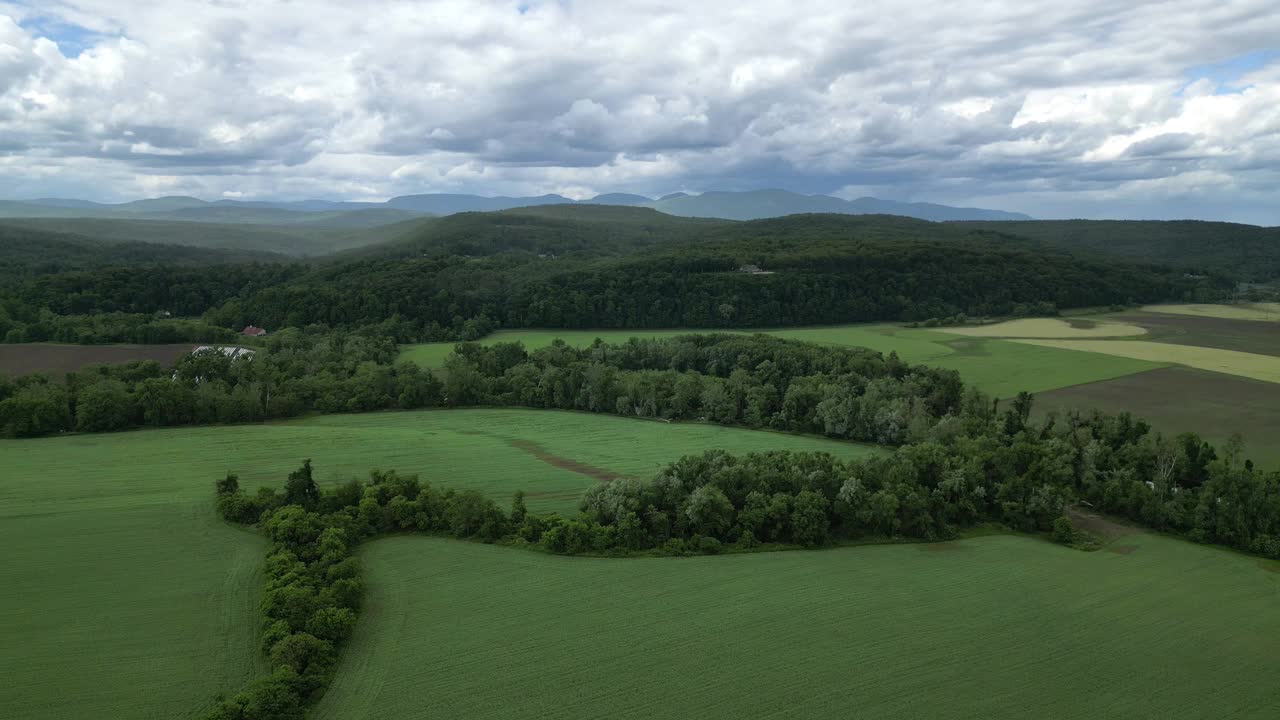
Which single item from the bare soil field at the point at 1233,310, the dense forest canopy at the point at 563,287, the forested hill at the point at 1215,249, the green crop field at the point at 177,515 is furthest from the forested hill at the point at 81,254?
the forested hill at the point at 1215,249

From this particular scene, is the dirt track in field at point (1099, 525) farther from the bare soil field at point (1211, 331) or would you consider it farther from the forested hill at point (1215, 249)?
the forested hill at point (1215, 249)

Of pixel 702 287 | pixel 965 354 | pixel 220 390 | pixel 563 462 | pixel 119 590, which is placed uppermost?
pixel 702 287

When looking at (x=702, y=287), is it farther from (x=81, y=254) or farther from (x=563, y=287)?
(x=81, y=254)

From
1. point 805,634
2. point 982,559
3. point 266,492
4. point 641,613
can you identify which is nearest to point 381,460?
point 266,492

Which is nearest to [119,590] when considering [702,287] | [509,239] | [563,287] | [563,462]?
[563,462]

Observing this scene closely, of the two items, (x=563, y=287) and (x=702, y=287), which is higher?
(x=702, y=287)
